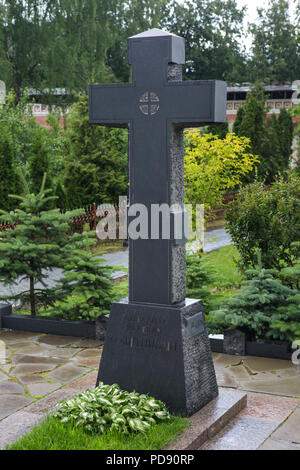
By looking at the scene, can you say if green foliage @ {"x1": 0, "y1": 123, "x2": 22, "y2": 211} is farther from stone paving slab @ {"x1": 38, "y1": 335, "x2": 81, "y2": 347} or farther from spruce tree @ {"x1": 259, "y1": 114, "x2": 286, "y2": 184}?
spruce tree @ {"x1": 259, "y1": 114, "x2": 286, "y2": 184}

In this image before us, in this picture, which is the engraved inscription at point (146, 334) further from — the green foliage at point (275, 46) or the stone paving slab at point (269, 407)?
the green foliage at point (275, 46)

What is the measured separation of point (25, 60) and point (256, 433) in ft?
89.5

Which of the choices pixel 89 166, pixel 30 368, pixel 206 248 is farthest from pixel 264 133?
pixel 30 368

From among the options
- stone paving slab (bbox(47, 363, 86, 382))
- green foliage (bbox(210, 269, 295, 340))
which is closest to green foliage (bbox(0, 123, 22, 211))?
stone paving slab (bbox(47, 363, 86, 382))

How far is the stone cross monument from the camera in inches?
194

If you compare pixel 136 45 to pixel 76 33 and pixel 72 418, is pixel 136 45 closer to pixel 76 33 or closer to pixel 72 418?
pixel 72 418

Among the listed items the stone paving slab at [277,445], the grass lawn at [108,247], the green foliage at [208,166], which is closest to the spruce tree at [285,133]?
the grass lawn at [108,247]

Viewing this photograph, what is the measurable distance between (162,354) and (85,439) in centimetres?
101

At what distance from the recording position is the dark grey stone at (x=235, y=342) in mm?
7133

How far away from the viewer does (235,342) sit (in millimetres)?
7184

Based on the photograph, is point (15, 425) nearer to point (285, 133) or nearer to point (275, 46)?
point (285, 133)

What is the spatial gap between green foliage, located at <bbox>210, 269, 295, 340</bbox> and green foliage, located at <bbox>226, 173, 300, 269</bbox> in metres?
1.09

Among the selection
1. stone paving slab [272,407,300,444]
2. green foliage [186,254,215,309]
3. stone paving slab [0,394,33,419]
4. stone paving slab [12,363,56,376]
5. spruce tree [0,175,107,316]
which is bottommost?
stone paving slab [12,363,56,376]

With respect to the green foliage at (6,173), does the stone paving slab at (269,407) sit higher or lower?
lower
